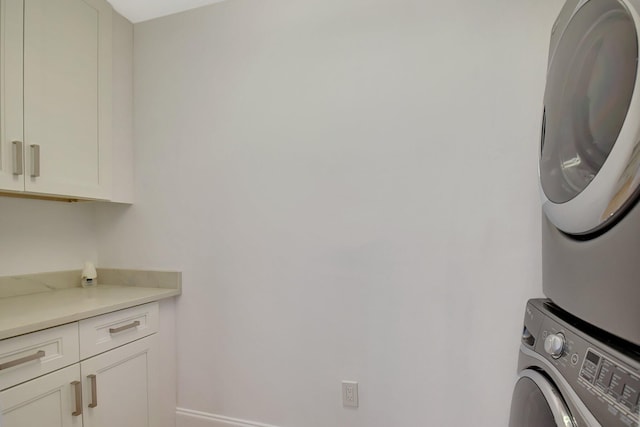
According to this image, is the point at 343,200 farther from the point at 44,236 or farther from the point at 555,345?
the point at 44,236

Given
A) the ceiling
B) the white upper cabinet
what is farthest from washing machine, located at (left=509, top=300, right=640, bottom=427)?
the ceiling

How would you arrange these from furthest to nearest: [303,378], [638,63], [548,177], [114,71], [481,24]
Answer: [114,71]
[303,378]
[481,24]
[548,177]
[638,63]

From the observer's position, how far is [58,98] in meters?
1.56

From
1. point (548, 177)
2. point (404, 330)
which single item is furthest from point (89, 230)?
point (548, 177)

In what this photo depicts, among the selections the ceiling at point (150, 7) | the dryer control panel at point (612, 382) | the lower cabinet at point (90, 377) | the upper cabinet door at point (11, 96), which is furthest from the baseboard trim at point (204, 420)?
the ceiling at point (150, 7)

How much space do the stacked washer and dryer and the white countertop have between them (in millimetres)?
1539

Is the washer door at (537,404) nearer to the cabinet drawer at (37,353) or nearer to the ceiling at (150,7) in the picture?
the cabinet drawer at (37,353)

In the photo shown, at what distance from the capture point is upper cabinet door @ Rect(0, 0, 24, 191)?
1.34 metres

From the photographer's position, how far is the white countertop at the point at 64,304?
45.3 inches

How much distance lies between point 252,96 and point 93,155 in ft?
2.93

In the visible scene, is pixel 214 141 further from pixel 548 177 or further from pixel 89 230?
pixel 548 177

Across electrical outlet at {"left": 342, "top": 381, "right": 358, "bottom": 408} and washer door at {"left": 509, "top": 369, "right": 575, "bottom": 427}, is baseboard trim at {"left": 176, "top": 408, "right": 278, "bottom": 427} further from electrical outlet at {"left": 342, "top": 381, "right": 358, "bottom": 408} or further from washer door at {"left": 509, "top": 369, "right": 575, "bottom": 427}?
washer door at {"left": 509, "top": 369, "right": 575, "bottom": 427}

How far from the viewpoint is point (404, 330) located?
150cm

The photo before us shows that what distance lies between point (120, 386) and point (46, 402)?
1.11ft
